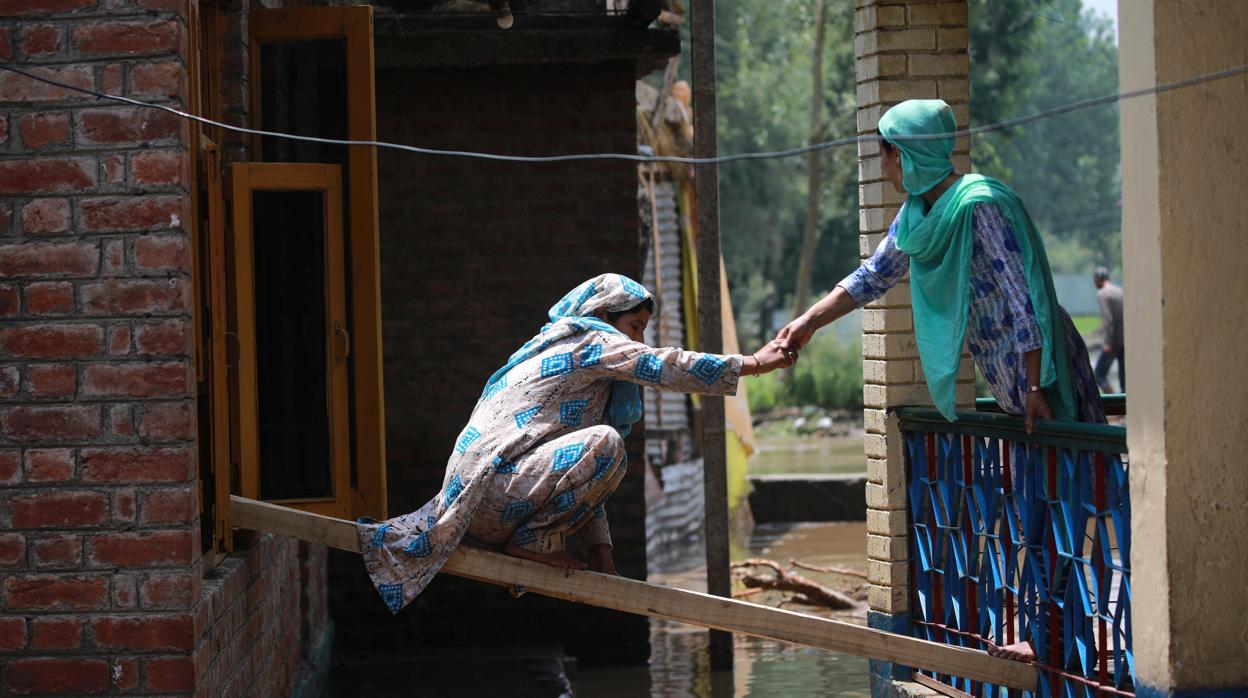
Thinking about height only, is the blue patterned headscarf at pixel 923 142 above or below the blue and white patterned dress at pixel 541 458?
above

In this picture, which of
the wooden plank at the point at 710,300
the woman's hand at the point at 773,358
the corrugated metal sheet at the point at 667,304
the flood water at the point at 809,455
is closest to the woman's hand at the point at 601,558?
the woman's hand at the point at 773,358

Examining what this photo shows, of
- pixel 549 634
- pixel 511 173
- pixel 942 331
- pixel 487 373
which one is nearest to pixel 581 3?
pixel 511 173

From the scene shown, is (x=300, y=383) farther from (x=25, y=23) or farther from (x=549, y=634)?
(x=549, y=634)

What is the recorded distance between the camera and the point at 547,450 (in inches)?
186

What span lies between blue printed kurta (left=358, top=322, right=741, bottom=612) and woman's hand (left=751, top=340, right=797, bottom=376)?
106 millimetres

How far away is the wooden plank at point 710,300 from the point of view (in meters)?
8.06

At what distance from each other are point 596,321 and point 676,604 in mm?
945

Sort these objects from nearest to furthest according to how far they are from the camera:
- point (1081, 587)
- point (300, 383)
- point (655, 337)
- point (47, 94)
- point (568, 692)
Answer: point (47, 94) < point (1081, 587) < point (300, 383) < point (568, 692) < point (655, 337)

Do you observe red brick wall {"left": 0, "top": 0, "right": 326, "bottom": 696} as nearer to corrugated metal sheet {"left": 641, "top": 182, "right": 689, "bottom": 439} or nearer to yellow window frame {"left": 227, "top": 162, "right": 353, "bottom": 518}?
yellow window frame {"left": 227, "top": 162, "right": 353, "bottom": 518}

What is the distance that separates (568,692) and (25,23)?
3.91 m

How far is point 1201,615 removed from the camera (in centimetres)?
402

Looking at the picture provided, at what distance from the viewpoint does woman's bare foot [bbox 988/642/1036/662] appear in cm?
477

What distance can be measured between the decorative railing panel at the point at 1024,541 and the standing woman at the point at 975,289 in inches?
7.0

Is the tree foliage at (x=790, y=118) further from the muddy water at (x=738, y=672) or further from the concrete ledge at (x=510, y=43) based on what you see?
the concrete ledge at (x=510, y=43)
